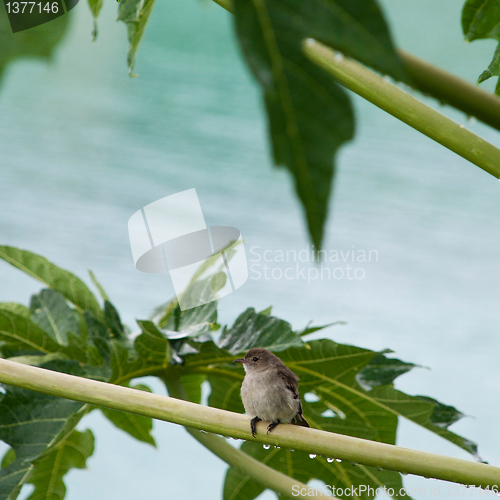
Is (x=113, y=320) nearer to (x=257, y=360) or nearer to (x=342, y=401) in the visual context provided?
(x=257, y=360)

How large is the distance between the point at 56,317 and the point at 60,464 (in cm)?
23

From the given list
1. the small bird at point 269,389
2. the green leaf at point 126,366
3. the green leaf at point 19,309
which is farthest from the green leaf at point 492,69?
the green leaf at point 19,309

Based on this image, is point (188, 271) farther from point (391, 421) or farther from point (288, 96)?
point (288, 96)

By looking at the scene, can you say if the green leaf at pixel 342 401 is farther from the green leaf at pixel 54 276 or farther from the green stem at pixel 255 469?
the green leaf at pixel 54 276

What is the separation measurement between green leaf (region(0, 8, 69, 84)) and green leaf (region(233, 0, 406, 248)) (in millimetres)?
434

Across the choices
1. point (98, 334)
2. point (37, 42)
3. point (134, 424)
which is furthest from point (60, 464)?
point (37, 42)

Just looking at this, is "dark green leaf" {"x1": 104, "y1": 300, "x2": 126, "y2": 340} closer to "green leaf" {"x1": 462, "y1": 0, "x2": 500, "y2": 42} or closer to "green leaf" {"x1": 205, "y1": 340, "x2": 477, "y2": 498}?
"green leaf" {"x1": 205, "y1": 340, "x2": 477, "y2": 498}

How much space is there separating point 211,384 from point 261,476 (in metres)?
0.25

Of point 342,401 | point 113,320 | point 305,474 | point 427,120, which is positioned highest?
point 427,120

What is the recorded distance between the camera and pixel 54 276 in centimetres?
85

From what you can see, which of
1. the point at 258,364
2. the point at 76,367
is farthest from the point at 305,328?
the point at 76,367

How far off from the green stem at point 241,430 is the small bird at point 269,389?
0.63ft

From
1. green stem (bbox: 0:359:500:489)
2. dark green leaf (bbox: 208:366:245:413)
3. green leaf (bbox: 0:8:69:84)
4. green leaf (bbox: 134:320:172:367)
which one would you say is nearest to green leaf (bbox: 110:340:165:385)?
green leaf (bbox: 134:320:172:367)

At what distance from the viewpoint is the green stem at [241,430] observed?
0.35 metres
